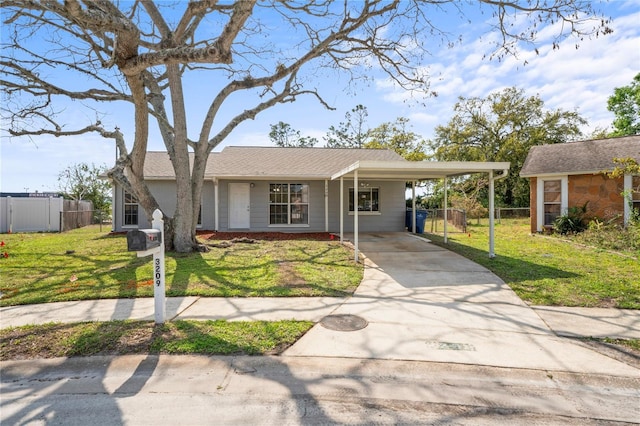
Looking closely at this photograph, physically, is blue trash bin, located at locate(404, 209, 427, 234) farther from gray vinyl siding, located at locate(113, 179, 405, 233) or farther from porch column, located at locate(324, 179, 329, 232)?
porch column, located at locate(324, 179, 329, 232)

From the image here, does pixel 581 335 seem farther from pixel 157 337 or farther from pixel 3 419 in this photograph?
pixel 3 419

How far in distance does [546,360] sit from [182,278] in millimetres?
6196

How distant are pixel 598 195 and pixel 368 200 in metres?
8.70

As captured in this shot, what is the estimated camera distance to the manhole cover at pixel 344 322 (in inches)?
174

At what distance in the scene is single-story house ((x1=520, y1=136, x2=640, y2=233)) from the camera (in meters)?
12.5

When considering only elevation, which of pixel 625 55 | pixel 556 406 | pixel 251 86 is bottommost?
pixel 556 406

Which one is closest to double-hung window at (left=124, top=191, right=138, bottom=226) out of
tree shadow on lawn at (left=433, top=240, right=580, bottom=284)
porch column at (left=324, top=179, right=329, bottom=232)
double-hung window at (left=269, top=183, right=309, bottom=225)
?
double-hung window at (left=269, top=183, right=309, bottom=225)

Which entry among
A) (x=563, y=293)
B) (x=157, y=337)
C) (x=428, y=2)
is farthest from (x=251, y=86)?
(x=563, y=293)

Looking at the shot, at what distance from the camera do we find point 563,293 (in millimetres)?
5938

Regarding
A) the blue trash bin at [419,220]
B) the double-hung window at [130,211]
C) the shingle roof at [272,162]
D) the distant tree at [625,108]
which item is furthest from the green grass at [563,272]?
the distant tree at [625,108]

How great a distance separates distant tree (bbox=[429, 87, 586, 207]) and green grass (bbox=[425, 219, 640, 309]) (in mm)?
19339

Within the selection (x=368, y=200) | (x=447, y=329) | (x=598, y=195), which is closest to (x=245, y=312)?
(x=447, y=329)

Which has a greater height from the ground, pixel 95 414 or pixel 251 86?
pixel 251 86

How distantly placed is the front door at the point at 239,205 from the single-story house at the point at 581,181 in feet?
40.0
